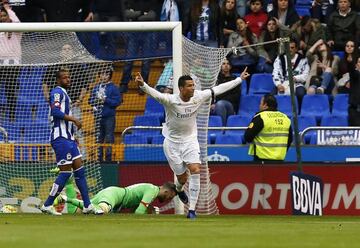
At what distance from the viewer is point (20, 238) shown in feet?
40.1

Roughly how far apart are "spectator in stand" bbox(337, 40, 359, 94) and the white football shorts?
19.2 ft

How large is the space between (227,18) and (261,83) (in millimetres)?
1583

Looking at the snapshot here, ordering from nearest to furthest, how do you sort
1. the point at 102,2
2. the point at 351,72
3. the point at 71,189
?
the point at 71,189
the point at 351,72
the point at 102,2

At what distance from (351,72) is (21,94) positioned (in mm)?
6380

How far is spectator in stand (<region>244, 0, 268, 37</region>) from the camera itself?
24.6 meters

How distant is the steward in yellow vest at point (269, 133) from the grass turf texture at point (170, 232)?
9.60ft

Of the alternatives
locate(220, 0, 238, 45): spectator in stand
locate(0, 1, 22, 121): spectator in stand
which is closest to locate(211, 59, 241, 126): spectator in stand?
locate(220, 0, 238, 45): spectator in stand

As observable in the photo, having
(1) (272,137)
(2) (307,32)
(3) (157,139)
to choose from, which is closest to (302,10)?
(2) (307,32)

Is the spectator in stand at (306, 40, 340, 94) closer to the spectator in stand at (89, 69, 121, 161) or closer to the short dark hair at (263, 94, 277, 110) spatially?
the short dark hair at (263, 94, 277, 110)

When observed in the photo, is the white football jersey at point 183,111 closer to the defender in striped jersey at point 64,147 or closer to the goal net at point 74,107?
the defender in striped jersey at point 64,147

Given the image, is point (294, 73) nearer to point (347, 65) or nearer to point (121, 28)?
point (347, 65)

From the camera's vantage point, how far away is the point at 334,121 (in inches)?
907

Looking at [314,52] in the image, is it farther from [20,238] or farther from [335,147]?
[20,238]

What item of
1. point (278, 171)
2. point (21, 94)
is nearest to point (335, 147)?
point (278, 171)
